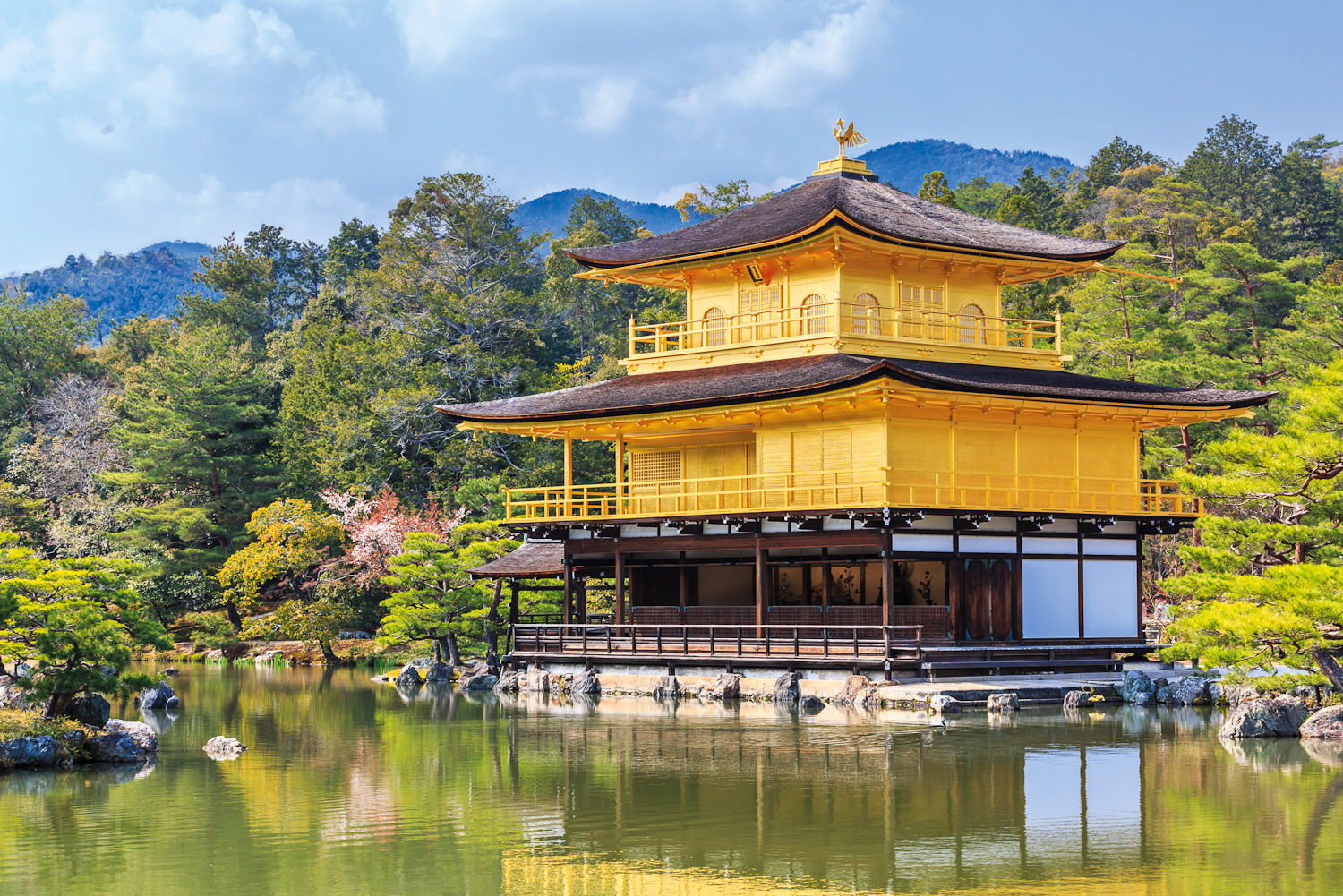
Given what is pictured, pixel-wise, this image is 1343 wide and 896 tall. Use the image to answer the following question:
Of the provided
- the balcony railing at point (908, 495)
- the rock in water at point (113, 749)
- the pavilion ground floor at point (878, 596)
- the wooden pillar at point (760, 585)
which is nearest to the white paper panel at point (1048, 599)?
the pavilion ground floor at point (878, 596)

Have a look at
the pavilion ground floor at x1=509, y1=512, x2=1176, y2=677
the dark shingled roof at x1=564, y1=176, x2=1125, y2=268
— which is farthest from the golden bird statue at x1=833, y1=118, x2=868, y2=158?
the pavilion ground floor at x1=509, y1=512, x2=1176, y2=677

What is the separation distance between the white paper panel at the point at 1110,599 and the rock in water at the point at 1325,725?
1033 cm

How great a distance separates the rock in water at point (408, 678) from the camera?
40562mm

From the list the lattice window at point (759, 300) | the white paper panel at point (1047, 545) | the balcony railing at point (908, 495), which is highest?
the lattice window at point (759, 300)

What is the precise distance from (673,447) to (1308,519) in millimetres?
15492

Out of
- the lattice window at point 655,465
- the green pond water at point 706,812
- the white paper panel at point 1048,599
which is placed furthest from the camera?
the lattice window at point 655,465

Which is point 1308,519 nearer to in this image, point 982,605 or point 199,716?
point 982,605

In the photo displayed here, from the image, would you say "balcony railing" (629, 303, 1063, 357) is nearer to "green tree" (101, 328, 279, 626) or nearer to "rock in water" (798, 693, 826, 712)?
"rock in water" (798, 693, 826, 712)

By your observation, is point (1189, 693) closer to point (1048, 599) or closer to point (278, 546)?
point (1048, 599)

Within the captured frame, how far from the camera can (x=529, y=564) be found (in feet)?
132

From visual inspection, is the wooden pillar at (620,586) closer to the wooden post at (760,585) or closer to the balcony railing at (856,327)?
the wooden post at (760,585)

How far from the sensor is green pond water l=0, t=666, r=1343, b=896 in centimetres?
1380


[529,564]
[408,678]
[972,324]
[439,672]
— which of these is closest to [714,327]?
[972,324]

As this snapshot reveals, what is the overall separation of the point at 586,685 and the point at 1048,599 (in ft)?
35.6
